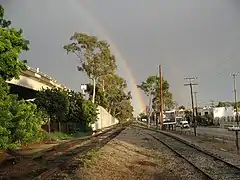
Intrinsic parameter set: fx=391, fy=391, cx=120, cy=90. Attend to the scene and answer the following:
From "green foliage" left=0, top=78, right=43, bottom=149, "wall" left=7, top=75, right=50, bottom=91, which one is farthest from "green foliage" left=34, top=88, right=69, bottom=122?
"green foliage" left=0, top=78, right=43, bottom=149

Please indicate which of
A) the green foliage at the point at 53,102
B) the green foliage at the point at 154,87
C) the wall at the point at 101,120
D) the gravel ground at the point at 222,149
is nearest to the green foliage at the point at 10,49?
the gravel ground at the point at 222,149

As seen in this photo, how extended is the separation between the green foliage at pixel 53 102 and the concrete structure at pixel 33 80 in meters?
1.29

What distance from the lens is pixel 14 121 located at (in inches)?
977

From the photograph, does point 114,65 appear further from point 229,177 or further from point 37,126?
point 229,177

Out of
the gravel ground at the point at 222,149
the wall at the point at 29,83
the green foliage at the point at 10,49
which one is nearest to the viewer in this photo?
the gravel ground at the point at 222,149

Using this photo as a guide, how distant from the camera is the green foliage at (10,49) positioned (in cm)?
2356

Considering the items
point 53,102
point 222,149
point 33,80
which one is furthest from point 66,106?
point 222,149

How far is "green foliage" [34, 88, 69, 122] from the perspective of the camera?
45.8 metres

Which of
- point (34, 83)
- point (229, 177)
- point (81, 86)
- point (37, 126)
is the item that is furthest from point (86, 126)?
point (229, 177)

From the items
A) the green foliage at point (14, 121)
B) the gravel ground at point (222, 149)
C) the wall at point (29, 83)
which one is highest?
the wall at point (29, 83)

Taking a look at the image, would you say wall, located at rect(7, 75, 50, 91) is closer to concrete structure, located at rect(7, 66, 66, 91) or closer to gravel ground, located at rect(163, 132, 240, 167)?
concrete structure, located at rect(7, 66, 66, 91)

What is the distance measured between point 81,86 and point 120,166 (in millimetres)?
69486

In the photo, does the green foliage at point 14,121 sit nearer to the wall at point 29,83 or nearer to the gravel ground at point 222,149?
the wall at point 29,83

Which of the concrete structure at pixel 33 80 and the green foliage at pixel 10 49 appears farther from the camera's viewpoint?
the concrete structure at pixel 33 80
